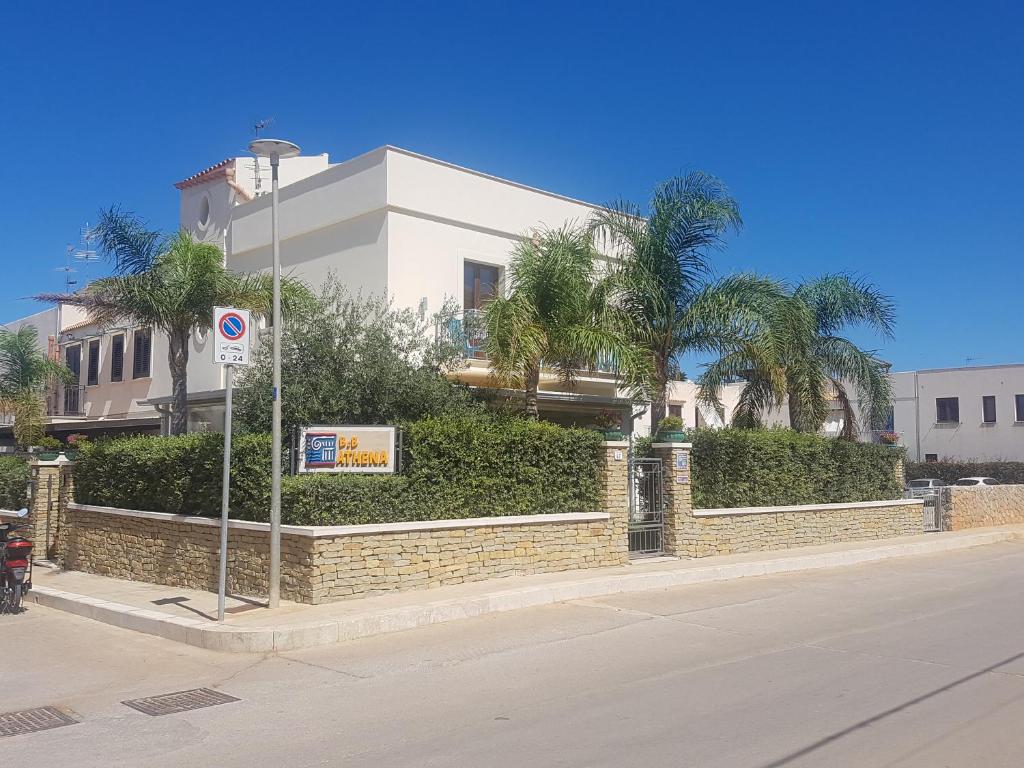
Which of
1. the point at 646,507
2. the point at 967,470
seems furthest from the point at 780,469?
the point at 967,470

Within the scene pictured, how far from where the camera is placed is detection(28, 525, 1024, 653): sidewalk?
1009 centimetres

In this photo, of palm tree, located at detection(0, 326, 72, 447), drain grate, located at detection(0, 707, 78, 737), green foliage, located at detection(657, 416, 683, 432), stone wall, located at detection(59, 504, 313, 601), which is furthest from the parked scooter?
palm tree, located at detection(0, 326, 72, 447)

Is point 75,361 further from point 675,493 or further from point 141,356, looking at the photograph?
point 675,493

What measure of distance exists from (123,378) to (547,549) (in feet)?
60.7

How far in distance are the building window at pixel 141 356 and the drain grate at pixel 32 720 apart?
20624 millimetres

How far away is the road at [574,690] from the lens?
617 centimetres

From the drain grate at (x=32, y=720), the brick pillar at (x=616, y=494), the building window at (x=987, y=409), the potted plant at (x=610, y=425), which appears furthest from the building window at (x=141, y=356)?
the building window at (x=987, y=409)

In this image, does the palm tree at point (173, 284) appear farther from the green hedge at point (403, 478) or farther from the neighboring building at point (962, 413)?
the neighboring building at point (962, 413)

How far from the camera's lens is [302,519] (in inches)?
475

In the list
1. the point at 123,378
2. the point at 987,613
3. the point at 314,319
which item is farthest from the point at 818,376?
the point at 123,378

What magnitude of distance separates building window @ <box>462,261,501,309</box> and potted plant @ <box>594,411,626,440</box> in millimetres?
3684

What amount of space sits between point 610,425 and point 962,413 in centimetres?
3705

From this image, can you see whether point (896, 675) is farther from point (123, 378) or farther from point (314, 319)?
point (123, 378)

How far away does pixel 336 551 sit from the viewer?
1175 centimetres
